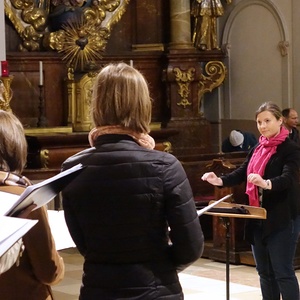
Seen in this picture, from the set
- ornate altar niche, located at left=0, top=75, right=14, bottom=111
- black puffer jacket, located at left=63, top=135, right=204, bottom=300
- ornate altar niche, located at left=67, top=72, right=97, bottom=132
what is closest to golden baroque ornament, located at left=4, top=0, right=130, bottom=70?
ornate altar niche, located at left=67, top=72, right=97, bottom=132

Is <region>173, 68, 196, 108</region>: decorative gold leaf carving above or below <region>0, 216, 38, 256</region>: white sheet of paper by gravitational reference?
above

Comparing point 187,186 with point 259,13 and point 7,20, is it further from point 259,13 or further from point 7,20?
point 259,13

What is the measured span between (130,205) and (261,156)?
243 centimetres

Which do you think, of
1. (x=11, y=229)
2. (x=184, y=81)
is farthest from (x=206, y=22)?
(x=11, y=229)

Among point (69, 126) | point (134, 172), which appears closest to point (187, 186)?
point (134, 172)

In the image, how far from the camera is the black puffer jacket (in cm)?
316

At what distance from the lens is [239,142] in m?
10.9

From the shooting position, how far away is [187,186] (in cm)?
319

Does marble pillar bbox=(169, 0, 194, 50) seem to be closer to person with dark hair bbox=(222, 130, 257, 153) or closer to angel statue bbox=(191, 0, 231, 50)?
angel statue bbox=(191, 0, 231, 50)

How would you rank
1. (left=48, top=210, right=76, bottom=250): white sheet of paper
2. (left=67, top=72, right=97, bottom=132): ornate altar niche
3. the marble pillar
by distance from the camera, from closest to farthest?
1. (left=48, top=210, right=76, bottom=250): white sheet of paper
2. (left=67, top=72, right=97, bottom=132): ornate altar niche
3. the marble pillar

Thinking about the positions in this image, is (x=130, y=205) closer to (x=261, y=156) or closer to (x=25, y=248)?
(x=25, y=248)

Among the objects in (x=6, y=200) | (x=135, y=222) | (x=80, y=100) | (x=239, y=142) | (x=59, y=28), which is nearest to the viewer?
(x=6, y=200)

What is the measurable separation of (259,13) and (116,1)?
2.07 metres

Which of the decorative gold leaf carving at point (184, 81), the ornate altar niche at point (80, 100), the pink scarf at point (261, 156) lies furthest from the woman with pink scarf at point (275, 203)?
the decorative gold leaf carving at point (184, 81)
